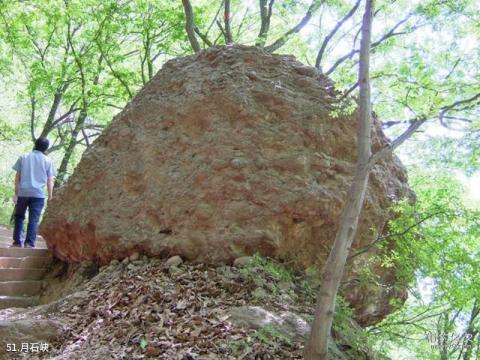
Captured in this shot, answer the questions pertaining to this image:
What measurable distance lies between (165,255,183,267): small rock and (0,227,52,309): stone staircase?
2572 mm

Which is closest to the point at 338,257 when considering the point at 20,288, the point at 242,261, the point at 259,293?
the point at 259,293

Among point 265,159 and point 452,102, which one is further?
point 265,159

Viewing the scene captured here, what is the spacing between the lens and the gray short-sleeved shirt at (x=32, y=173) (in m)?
6.78

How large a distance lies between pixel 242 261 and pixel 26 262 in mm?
3769

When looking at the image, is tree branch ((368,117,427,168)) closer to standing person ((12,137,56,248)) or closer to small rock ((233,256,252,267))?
small rock ((233,256,252,267))

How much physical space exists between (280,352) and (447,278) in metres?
1.85

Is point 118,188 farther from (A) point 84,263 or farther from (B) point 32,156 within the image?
(B) point 32,156

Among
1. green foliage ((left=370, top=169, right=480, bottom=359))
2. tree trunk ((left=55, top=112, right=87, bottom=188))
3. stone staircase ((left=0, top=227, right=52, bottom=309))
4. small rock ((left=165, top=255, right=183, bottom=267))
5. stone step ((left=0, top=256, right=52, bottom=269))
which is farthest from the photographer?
tree trunk ((left=55, top=112, right=87, bottom=188))

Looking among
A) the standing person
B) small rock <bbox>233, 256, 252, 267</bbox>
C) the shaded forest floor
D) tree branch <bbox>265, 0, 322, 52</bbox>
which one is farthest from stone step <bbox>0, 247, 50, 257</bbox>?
tree branch <bbox>265, 0, 322, 52</bbox>

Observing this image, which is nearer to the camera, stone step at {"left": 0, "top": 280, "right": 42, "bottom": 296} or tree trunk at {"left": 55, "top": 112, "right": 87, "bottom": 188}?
stone step at {"left": 0, "top": 280, "right": 42, "bottom": 296}

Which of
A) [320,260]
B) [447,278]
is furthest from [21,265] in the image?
[447,278]

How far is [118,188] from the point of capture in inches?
209

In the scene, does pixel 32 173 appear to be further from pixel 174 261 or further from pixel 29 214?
pixel 174 261

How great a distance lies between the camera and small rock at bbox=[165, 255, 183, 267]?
Result: 14.3ft
